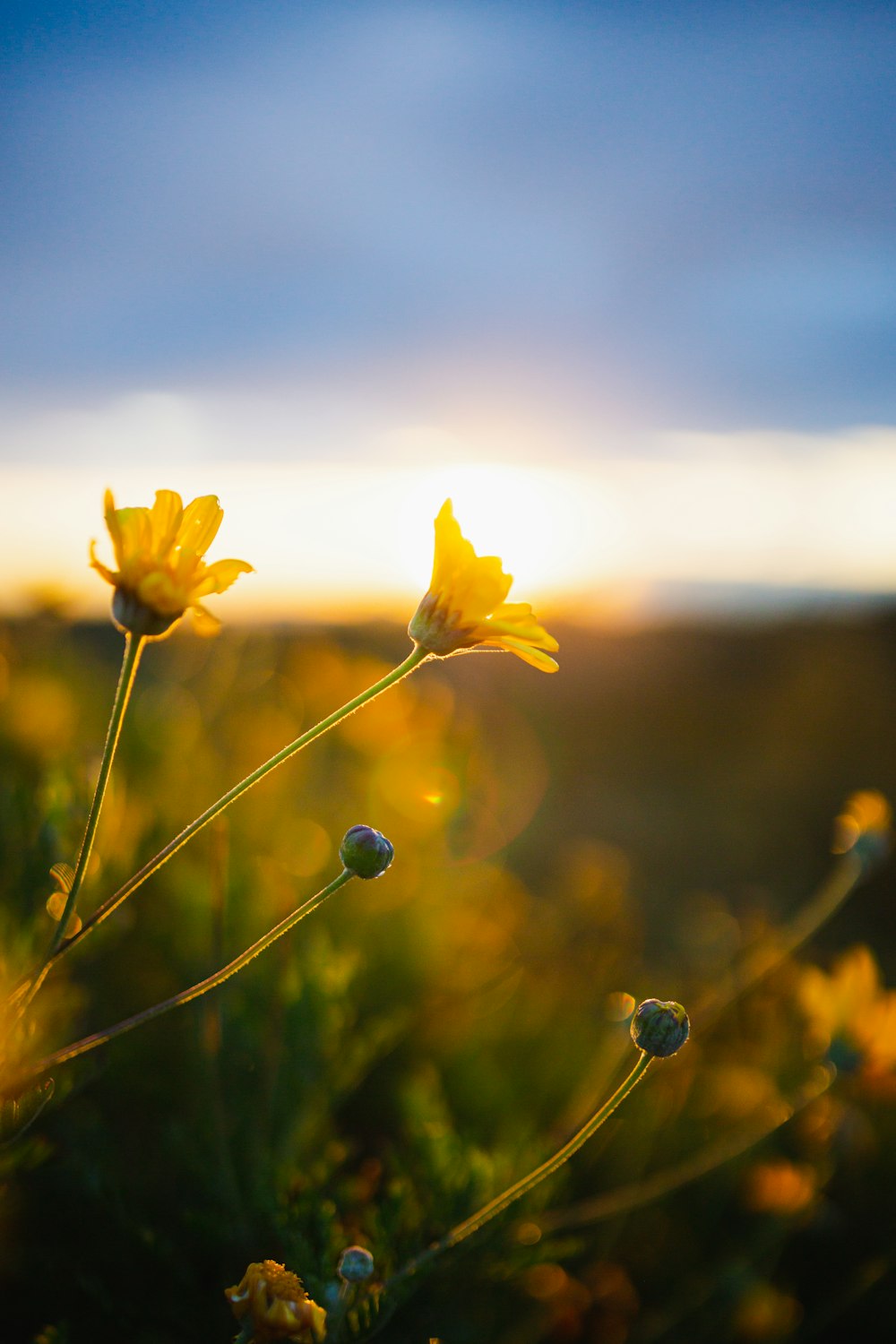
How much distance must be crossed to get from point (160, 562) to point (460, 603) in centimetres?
36

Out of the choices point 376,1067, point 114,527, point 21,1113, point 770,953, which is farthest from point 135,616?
point 770,953

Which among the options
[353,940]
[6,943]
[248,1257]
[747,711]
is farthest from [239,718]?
[747,711]

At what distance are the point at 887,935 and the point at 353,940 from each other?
13.0ft

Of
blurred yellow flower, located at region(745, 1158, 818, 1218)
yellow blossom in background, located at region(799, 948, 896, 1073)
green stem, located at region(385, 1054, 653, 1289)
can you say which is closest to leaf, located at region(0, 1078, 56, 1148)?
green stem, located at region(385, 1054, 653, 1289)

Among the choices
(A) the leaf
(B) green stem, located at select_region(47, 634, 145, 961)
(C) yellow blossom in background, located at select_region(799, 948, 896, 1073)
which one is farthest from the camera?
(C) yellow blossom in background, located at select_region(799, 948, 896, 1073)

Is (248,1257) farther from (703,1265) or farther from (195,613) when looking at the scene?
(703,1265)

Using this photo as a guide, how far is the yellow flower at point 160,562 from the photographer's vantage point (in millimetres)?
1003

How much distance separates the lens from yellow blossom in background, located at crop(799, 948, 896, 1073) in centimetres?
178

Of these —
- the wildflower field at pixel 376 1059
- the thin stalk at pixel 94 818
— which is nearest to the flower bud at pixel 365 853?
the wildflower field at pixel 376 1059

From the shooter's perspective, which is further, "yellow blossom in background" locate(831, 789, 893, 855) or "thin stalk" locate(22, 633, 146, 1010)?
"yellow blossom in background" locate(831, 789, 893, 855)

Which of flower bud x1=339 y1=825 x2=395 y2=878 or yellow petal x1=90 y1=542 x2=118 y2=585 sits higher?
yellow petal x1=90 y1=542 x2=118 y2=585

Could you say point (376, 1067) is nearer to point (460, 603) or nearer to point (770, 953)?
point (770, 953)

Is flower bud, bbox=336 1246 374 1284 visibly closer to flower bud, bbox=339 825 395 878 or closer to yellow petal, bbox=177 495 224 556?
flower bud, bbox=339 825 395 878

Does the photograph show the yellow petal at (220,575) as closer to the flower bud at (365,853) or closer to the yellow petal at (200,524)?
the yellow petal at (200,524)
